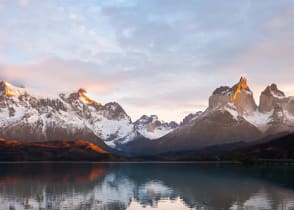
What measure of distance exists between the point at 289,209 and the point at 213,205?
12.6m

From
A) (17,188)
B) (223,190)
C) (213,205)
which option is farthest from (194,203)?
(17,188)

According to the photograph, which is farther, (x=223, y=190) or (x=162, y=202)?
(x=223, y=190)

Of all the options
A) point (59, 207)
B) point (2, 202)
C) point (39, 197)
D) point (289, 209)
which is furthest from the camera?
point (39, 197)

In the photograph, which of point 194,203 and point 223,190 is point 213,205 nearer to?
point 194,203

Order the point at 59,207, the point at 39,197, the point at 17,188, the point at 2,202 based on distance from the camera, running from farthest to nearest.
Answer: the point at 17,188 → the point at 39,197 → the point at 2,202 → the point at 59,207

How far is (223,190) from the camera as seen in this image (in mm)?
103625

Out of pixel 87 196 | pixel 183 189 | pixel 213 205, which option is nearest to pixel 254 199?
pixel 213 205

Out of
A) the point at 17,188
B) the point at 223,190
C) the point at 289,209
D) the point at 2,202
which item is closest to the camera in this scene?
the point at 289,209

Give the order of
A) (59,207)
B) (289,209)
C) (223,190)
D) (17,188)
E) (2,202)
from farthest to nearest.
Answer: (17,188) < (223,190) < (2,202) < (59,207) < (289,209)

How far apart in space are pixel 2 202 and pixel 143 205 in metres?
26.0

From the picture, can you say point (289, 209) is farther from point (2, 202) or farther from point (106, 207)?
point (2, 202)

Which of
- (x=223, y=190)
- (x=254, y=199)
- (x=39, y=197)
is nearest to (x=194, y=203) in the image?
(x=254, y=199)

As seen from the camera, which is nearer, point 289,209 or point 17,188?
point 289,209

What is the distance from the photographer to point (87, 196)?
312 ft
